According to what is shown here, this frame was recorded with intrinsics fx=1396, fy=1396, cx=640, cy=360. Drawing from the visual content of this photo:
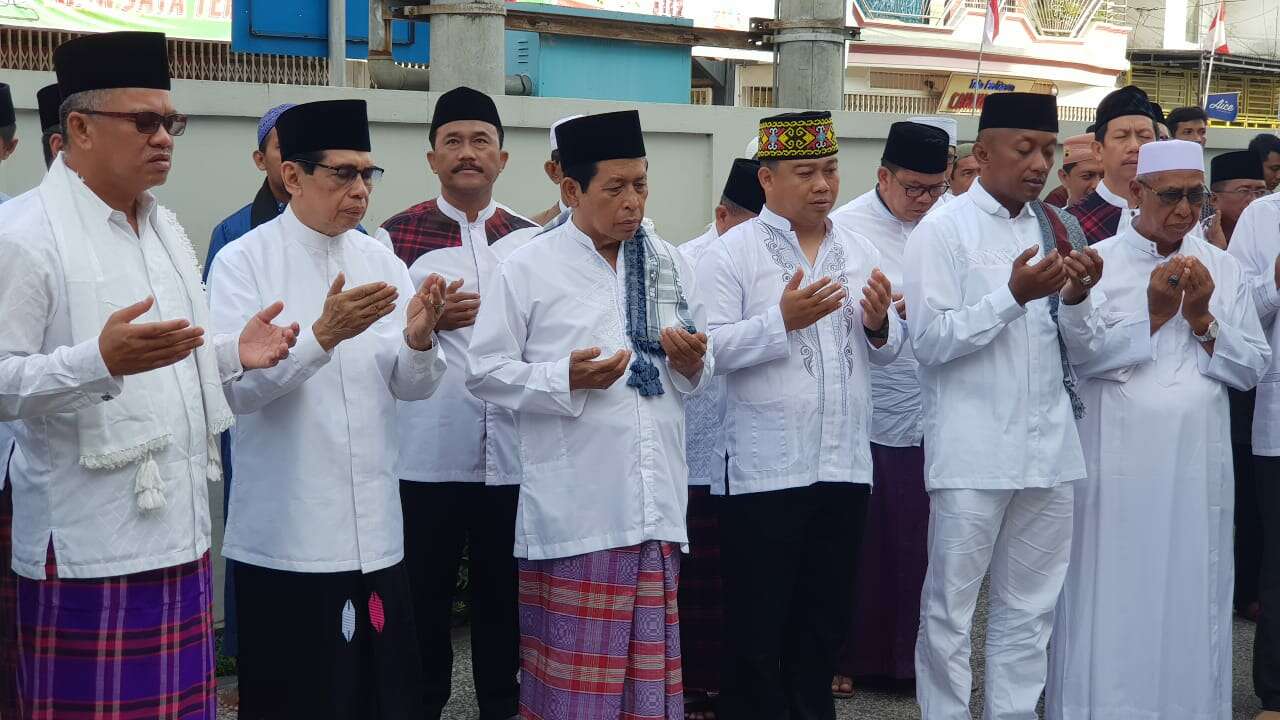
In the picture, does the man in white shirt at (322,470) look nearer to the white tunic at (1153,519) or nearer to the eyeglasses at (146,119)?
the eyeglasses at (146,119)

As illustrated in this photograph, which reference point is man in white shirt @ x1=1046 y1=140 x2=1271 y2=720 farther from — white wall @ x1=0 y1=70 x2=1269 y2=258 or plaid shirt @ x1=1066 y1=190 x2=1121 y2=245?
white wall @ x1=0 y1=70 x2=1269 y2=258

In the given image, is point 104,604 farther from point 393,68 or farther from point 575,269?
point 393,68

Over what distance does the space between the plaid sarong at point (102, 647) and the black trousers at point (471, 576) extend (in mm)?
1502

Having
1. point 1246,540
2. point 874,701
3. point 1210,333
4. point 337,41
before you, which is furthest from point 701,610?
point 337,41

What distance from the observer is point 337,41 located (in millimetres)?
6793

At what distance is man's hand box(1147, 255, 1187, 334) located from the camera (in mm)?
4812

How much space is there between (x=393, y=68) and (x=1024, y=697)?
15.5 feet

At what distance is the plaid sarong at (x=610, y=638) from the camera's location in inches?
167

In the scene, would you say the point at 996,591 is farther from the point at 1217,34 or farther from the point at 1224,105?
the point at 1217,34

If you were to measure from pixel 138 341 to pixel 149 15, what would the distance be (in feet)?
57.0

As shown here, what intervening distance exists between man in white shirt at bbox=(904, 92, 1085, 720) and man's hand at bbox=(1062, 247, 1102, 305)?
0.14 ft

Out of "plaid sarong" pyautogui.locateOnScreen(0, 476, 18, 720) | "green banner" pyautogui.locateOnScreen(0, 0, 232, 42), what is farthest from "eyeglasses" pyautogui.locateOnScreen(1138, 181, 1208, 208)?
"green banner" pyautogui.locateOnScreen(0, 0, 232, 42)

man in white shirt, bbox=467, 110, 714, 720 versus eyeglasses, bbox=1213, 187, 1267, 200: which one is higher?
eyeglasses, bbox=1213, 187, 1267, 200

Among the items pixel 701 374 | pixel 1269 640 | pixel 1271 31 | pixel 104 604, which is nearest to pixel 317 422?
pixel 104 604
